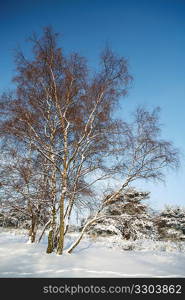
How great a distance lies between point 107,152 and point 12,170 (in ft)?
11.5

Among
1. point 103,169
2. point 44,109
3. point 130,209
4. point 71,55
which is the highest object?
point 71,55

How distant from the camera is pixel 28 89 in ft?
23.7

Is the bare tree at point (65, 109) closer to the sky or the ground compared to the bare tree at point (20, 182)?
closer to the sky

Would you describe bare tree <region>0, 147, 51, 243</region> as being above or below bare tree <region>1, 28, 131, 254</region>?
below

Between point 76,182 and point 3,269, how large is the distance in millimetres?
3327

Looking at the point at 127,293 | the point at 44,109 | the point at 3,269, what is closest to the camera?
the point at 127,293

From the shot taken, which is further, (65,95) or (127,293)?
(65,95)

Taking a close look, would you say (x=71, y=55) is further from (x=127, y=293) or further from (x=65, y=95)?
(x=127, y=293)

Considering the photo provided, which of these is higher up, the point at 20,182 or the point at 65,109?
the point at 65,109

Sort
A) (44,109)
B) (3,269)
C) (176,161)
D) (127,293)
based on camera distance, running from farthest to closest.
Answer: (44,109) → (176,161) → (3,269) → (127,293)

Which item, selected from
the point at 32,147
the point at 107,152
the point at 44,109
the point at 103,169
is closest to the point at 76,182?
the point at 103,169

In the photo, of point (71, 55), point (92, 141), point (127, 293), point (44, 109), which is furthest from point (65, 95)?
point (127, 293)

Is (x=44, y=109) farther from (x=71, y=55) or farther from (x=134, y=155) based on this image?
(x=134, y=155)

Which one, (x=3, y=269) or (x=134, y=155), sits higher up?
(x=134, y=155)
